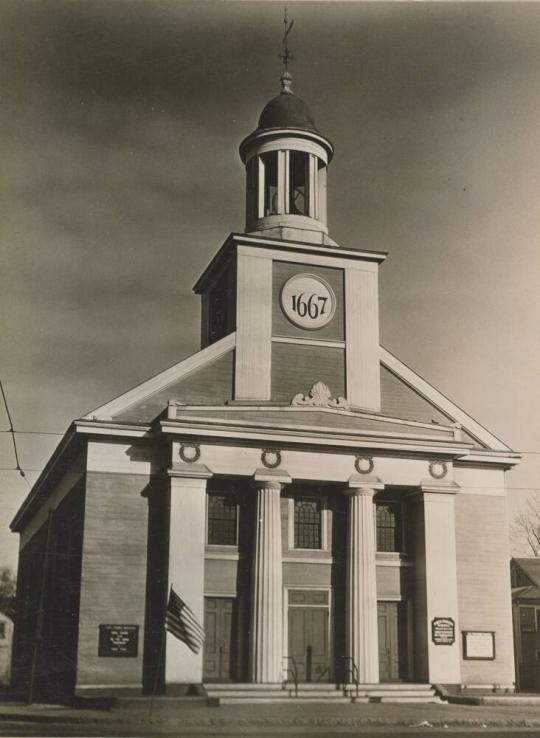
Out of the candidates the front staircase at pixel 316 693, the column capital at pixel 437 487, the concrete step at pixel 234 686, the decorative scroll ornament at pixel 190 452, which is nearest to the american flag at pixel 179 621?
the front staircase at pixel 316 693

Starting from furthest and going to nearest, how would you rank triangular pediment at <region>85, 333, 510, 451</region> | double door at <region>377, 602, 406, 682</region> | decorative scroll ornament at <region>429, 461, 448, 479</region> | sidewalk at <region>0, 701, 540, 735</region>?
decorative scroll ornament at <region>429, 461, 448, 479</region> < double door at <region>377, 602, 406, 682</region> < triangular pediment at <region>85, 333, 510, 451</region> < sidewalk at <region>0, 701, 540, 735</region>

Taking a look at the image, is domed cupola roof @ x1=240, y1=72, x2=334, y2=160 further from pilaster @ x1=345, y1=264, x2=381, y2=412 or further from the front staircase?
the front staircase

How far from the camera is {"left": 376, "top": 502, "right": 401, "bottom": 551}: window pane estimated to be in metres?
30.3

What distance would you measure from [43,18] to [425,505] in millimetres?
17219

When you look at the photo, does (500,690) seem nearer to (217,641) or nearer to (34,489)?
(217,641)

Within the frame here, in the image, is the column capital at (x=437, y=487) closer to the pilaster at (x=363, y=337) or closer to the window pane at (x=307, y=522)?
the pilaster at (x=363, y=337)

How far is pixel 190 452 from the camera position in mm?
27844

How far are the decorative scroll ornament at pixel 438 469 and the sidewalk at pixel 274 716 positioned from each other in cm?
713

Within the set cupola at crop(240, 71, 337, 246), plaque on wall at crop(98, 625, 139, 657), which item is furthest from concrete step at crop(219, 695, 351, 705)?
cupola at crop(240, 71, 337, 246)

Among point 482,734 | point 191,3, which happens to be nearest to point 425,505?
point 482,734

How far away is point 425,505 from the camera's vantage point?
29609 mm

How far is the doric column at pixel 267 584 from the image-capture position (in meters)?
27.2

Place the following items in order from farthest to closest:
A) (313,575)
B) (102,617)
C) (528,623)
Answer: (528,623) < (313,575) < (102,617)

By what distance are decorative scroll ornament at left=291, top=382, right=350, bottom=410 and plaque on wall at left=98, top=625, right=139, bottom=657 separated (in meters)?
8.09
